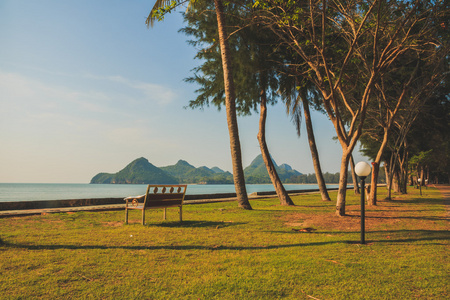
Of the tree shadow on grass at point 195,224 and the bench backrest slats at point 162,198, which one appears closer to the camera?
the bench backrest slats at point 162,198

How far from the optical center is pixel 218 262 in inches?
180

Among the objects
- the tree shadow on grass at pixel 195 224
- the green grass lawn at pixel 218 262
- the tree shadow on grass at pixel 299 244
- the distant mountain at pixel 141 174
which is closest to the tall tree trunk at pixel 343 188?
the green grass lawn at pixel 218 262

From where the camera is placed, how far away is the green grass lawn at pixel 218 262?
11.3 ft

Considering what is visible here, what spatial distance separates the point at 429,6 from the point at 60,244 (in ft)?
41.1

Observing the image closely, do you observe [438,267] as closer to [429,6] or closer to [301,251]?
[301,251]

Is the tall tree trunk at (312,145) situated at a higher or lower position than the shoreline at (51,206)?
higher

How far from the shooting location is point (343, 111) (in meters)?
21.1

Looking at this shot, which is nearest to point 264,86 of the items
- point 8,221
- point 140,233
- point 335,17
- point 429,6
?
point 335,17

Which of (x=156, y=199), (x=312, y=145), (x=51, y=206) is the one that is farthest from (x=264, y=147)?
(x=51, y=206)

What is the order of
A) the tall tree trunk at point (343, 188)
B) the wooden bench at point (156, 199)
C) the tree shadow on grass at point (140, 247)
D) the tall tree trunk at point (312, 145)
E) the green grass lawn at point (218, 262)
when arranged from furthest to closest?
the tall tree trunk at point (312, 145) < the tall tree trunk at point (343, 188) < the wooden bench at point (156, 199) < the tree shadow on grass at point (140, 247) < the green grass lawn at point (218, 262)

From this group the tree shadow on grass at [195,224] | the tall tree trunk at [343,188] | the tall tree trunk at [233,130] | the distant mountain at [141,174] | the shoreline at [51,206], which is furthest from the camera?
the distant mountain at [141,174]

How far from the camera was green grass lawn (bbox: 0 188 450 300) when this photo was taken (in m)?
3.45

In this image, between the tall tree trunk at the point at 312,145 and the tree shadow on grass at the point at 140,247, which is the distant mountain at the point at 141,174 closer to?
the tall tree trunk at the point at 312,145

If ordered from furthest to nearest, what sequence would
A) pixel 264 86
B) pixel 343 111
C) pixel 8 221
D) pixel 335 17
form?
pixel 343 111 → pixel 264 86 → pixel 335 17 → pixel 8 221
